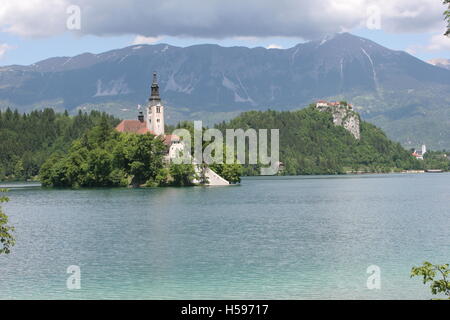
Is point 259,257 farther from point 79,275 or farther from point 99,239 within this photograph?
point 99,239

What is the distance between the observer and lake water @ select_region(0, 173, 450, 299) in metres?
34.0

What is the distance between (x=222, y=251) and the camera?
1907 inches

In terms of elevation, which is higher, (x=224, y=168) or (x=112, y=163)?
A: (x=112, y=163)

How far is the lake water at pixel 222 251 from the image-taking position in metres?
34.0

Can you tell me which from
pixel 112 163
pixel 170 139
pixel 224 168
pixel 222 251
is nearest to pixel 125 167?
pixel 112 163

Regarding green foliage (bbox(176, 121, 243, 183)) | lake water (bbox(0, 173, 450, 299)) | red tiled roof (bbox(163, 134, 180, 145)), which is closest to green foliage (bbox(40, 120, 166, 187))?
red tiled roof (bbox(163, 134, 180, 145))

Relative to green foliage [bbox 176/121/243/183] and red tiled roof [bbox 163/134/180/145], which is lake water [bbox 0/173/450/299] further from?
red tiled roof [bbox 163/134/180/145]

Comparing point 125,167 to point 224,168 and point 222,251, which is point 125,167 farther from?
point 222,251

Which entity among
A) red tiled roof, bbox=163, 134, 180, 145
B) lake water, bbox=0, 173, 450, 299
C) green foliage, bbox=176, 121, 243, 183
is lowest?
lake water, bbox=0, 173, 450, 299

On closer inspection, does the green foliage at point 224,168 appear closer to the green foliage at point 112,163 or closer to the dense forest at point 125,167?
the dense forest at point 125,167

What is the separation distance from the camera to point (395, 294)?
32031mm

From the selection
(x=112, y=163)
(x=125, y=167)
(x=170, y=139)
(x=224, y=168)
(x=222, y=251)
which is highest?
(x=170, y=139)
